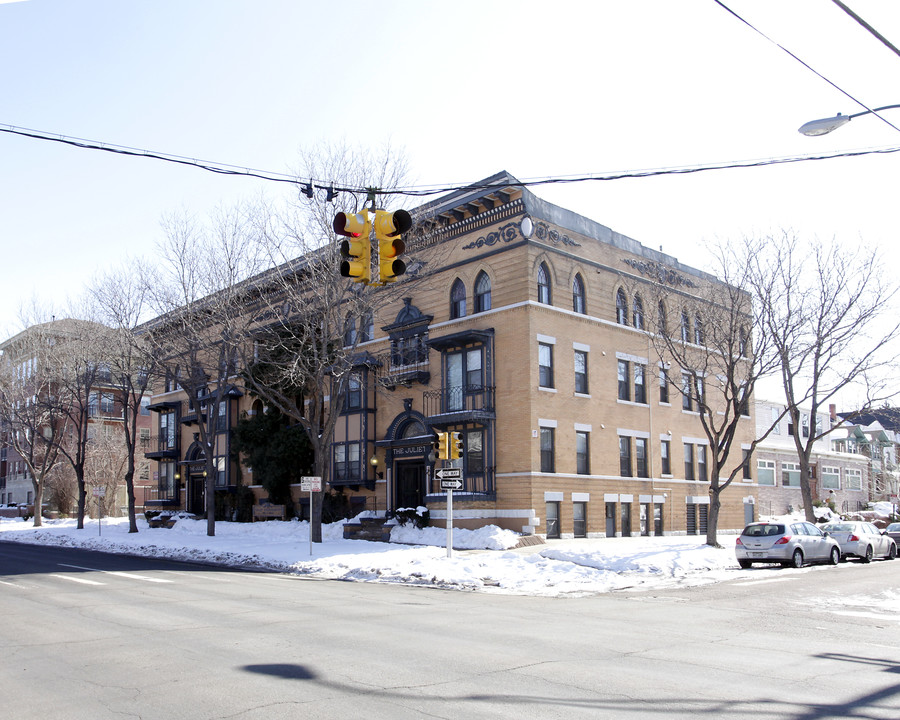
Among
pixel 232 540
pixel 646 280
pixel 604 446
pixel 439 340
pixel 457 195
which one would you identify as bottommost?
pixel 232 540

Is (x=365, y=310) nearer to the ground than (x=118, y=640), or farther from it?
farther from it

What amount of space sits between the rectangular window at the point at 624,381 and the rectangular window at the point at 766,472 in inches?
991

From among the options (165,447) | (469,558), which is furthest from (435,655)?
(165,447)

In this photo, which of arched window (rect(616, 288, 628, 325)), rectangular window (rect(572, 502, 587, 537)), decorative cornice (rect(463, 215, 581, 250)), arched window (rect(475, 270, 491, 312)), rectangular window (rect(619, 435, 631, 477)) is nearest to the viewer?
decorative cornice (rect(463, 215, 581, 250))

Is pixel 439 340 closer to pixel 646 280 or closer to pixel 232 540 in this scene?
pixel 646 280

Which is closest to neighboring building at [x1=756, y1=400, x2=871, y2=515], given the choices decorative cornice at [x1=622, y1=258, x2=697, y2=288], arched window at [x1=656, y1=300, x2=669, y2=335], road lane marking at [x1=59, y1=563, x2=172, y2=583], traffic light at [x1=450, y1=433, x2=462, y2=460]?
decorative cornice at [x1=622, y1=258, x2=697, y2=288]

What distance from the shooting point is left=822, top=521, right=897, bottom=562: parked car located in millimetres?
27203

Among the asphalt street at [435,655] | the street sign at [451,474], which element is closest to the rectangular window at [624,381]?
the street sign at [451,474]

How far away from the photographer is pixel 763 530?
972 inches

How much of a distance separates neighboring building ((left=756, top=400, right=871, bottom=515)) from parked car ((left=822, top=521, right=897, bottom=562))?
22270 mm

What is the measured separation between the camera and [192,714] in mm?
6848

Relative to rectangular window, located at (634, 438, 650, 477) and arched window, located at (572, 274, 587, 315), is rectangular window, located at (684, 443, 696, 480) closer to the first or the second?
rectangular window, located at (634, 438, 650, 477)

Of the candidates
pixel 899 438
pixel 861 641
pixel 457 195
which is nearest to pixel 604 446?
pixel 457 195

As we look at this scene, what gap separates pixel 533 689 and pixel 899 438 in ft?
286
